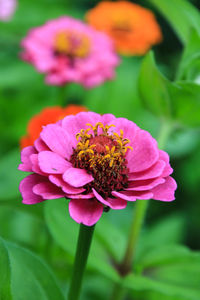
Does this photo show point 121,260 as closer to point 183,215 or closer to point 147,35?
point 183,215

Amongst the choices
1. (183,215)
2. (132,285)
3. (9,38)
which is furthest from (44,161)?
(9,38)

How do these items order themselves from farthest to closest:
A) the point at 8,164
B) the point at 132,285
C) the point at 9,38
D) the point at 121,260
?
the point at 9,38
the point at 8,164
the point at 121,260
the point at 132,285

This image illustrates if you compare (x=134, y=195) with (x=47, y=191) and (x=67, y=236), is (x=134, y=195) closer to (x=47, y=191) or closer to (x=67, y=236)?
(x=47, y=191)

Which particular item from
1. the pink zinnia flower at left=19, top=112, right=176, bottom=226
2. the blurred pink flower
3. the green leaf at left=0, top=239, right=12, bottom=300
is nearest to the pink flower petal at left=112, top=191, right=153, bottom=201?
the pink zinnia flower at left=19, top=112, right=176, bottom=226

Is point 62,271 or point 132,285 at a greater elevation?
point 132,285

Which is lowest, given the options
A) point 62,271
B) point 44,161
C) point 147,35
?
point 62,271

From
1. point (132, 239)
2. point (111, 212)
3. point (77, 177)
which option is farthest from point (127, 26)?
point (77, 177)

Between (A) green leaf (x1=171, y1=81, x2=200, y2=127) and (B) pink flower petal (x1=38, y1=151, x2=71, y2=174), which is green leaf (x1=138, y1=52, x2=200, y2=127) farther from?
(B) pink flower petal (x1=38, y1=151, x2=71, y2=174)
